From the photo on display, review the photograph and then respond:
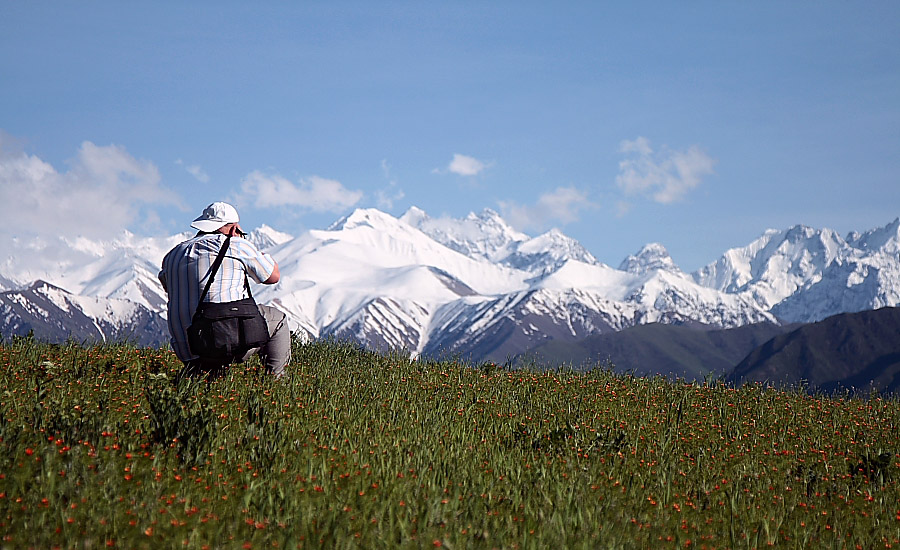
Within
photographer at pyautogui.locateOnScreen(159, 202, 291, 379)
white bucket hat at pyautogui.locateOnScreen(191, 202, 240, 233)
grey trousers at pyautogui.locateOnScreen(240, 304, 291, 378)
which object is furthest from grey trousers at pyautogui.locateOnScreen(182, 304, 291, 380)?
white bucket hat at pyautogui.locateOnScreen(191, 202, 240, 233)

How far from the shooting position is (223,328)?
8.95m

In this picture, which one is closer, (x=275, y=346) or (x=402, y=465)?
(x=402, y=465)

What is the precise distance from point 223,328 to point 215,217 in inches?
56.7

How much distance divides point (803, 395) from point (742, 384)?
1009 millimetres

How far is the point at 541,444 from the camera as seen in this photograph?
28.3 feet

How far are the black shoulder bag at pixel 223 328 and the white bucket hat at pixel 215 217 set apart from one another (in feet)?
1.45

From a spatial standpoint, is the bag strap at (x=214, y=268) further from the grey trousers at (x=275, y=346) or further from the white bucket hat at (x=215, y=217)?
the grey trousers at (x=275, y=346)

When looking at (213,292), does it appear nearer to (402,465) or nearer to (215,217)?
→ (215,217)

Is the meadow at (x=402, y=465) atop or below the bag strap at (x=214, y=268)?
below

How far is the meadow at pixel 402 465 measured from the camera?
5312 millimetres

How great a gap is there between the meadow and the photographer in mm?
469

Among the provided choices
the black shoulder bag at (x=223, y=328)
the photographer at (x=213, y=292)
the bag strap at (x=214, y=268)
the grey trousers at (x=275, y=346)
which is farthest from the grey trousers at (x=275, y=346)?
the bag strap at (x=214, y=268)

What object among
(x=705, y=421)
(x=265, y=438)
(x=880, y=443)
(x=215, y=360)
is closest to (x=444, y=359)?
(x=705, y=421)

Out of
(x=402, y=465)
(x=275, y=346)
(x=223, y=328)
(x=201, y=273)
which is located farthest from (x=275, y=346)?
(x=402, y=465)
